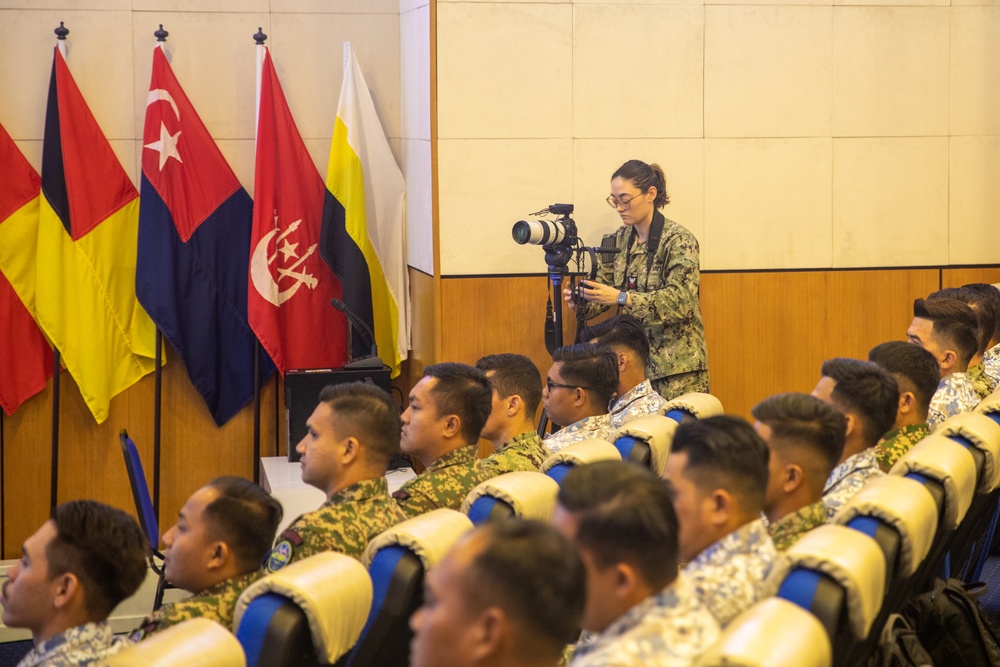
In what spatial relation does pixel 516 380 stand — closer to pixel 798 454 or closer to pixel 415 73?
pixel 798 454

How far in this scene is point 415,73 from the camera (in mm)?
5730

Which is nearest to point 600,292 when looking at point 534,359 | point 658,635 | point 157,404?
point 534,359

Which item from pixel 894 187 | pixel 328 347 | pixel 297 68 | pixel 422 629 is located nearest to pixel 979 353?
pixel 894 187

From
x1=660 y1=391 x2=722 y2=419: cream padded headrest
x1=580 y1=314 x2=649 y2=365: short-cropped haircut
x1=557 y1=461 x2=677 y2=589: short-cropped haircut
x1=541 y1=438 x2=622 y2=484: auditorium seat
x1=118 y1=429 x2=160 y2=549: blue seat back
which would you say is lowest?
x1=118 y1=429 x2=160 y2=549: blue seat back

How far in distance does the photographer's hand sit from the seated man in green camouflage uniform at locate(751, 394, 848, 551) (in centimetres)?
243

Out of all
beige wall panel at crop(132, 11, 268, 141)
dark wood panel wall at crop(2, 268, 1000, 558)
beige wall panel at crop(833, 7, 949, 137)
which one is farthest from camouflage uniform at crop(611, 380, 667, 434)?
beige wall panel at crop(132, 11, 268, 141)

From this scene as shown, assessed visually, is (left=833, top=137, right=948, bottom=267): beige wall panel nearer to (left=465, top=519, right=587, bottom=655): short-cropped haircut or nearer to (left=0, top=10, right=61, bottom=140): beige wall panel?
(left=0, top=10, right=61, bottom=140): beige wall panel

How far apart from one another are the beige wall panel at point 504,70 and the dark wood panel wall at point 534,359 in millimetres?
744

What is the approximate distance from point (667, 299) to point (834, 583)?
10.6ft

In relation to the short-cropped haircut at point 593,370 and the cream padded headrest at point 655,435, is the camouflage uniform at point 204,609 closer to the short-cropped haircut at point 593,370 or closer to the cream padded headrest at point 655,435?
the cream padded headrest at point 655,435

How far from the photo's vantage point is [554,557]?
62.2 inches

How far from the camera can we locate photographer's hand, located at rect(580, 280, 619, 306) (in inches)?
198

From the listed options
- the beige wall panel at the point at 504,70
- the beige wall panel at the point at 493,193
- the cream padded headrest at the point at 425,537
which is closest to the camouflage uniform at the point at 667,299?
the beige wall panel at the point at 493,193

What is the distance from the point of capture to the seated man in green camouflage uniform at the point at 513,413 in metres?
3.63
